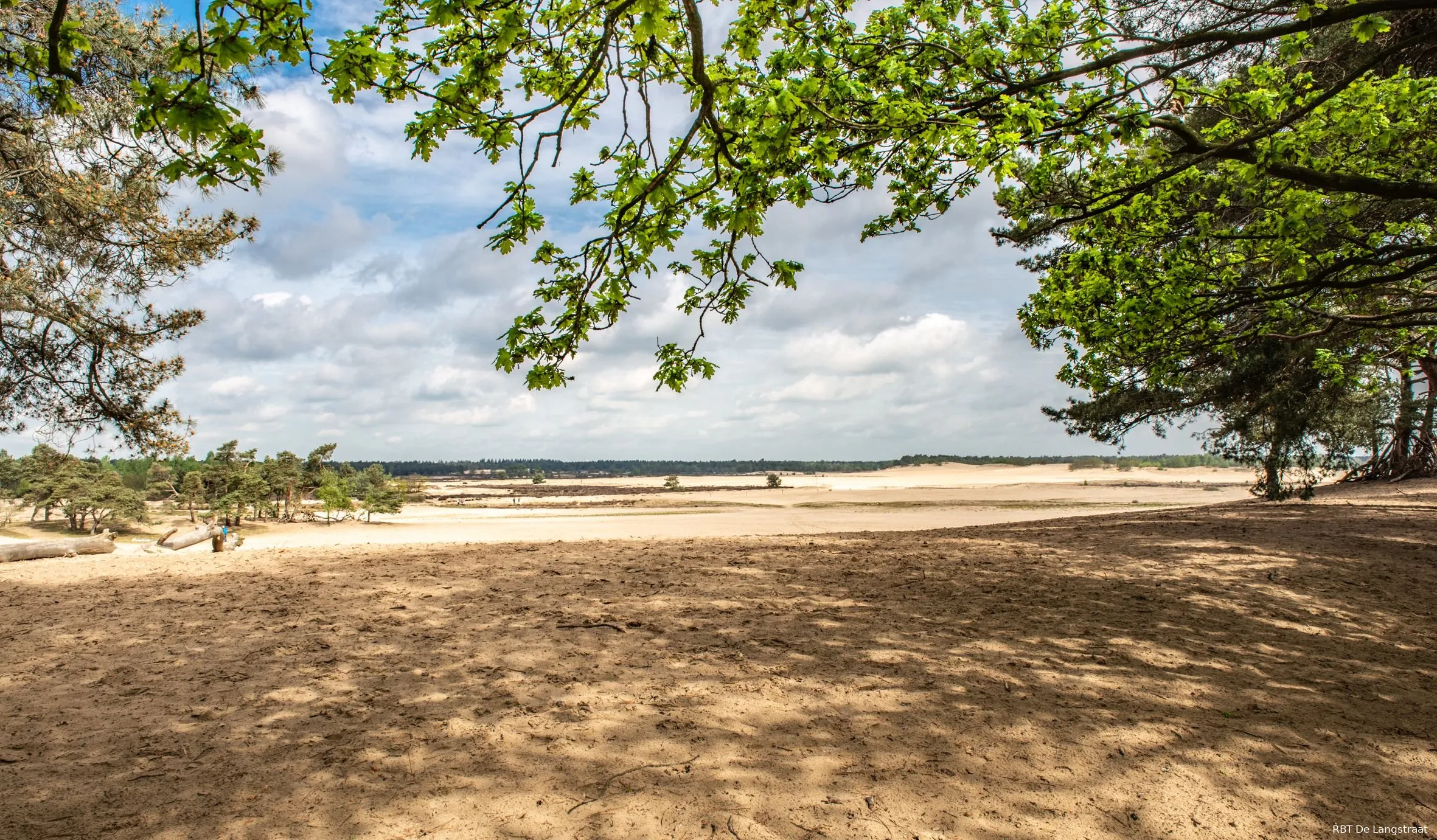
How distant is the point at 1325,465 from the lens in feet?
67.6

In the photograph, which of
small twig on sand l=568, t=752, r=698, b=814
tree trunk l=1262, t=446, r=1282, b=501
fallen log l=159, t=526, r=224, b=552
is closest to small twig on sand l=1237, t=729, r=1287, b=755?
small twig on sand l=568, t=752, r=698, b=814

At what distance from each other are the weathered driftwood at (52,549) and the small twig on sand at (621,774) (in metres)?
13.0

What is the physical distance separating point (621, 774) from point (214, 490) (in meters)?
36.4

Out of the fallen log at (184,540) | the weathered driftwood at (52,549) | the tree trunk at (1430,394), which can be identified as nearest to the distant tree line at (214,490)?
the fallen log at (184,540)

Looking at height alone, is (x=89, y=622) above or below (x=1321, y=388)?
below

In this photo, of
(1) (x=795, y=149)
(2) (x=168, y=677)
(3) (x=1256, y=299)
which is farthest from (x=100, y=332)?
(3) (x=1256, y=299)

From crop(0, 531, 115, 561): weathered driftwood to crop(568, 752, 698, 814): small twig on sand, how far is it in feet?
42.7

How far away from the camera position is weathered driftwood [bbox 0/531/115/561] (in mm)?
11188

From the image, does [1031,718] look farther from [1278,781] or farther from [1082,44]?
[1082,44]

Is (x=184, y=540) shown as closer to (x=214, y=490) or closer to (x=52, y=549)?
(x=52, y=549)

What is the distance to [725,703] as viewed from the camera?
4.20m

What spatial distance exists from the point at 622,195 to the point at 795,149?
1.40m

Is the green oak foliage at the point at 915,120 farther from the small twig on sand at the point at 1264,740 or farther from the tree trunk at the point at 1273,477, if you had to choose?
the tree trunk at the point at 1273,477

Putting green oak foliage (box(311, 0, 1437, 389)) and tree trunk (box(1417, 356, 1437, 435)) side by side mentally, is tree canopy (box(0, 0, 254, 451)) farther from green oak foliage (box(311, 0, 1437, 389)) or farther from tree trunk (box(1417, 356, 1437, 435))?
tree trunk (box(1417, 356, 1437, 435))
